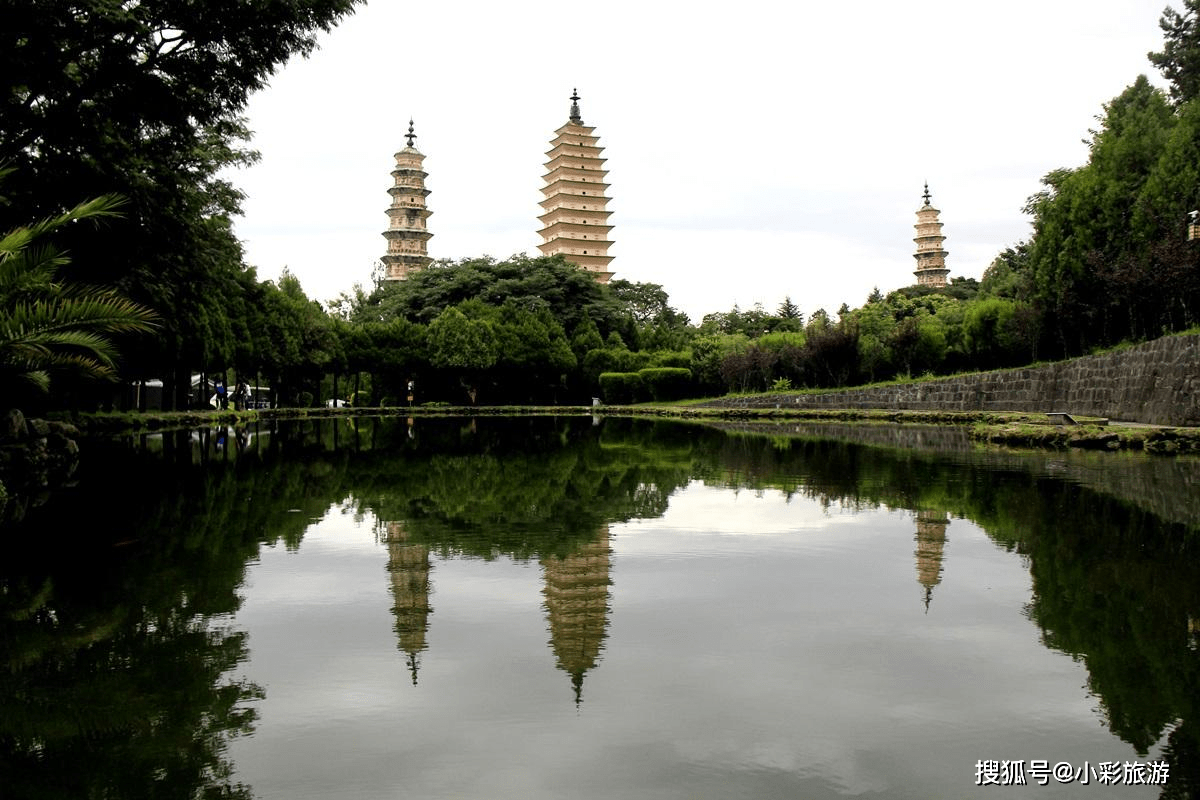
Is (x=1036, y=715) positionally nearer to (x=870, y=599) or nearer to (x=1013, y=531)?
(x=870, y=599)

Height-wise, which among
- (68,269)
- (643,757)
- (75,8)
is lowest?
(643,757)

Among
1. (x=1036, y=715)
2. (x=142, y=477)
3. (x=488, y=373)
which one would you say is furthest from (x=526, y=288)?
(x=1036, y=715)

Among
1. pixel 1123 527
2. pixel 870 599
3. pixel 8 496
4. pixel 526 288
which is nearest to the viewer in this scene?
pixel 870 599

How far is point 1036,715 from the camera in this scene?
3.04m

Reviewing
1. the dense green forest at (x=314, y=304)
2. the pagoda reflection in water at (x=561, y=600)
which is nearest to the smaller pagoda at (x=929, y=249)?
the dense green forest at (x=314, y=304)

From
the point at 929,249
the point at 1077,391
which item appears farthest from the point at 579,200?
the point at 1077,391

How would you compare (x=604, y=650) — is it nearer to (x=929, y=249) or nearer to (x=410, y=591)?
(x=410, y=591)

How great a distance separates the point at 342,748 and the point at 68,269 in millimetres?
13895

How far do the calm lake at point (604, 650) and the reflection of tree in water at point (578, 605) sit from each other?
0.02 metres

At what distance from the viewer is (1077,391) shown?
2139cm

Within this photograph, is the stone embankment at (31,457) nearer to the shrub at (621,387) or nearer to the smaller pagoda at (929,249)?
the shrub at (621,387)

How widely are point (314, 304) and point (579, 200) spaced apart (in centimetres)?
2905

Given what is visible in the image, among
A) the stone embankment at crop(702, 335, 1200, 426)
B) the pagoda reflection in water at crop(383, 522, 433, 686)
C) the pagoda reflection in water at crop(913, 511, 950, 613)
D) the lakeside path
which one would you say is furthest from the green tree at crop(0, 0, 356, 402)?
the stone embankment at crop(702, 335, 1200, 426)

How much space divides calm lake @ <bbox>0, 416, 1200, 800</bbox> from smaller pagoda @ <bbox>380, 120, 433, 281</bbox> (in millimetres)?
63736
